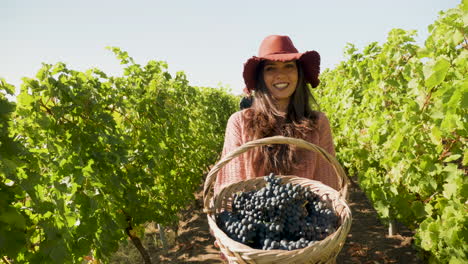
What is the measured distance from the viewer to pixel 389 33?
3457 mm

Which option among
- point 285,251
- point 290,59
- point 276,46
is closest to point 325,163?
point 290,59

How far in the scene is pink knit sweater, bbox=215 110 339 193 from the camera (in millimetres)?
2146

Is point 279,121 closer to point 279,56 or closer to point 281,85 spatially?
point 281,85

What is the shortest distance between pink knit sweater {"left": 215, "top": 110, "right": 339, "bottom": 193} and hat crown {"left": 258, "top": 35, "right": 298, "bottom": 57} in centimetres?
51

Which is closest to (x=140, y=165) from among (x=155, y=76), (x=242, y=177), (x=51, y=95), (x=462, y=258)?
(x=155, y=76)

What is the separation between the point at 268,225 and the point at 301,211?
0.62 ft

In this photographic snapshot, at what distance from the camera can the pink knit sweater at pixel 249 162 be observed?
2.15m

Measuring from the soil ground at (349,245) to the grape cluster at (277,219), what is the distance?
2.86m

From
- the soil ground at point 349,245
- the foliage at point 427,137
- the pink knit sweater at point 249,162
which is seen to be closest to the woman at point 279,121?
the pink knit sweater at point 249,162

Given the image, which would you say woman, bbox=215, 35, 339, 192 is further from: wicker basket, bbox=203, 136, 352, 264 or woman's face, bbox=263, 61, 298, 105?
wicker basket, bbox=203, 136, 352, 264

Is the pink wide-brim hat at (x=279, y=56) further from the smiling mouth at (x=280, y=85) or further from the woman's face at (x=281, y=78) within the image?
the smiling mouth at (x=280, y=85)

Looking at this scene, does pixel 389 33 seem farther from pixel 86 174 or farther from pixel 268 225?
pixel 86 174

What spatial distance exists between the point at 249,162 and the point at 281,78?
2.22ft

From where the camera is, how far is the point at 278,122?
2285mm
